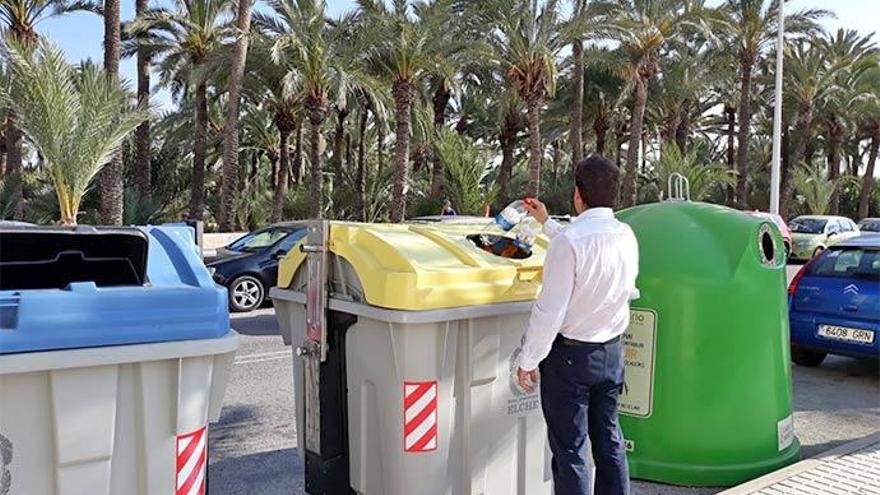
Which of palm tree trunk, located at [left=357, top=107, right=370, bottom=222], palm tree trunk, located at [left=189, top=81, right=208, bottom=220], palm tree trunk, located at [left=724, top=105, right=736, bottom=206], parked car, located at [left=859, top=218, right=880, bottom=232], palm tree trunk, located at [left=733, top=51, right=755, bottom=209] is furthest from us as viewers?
palm tree trunk, located at [left=724, top=105, right=736, bottom=206]

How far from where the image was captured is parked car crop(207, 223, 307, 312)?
10820 millimetres

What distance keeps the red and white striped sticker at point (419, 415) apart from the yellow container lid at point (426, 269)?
357 mm

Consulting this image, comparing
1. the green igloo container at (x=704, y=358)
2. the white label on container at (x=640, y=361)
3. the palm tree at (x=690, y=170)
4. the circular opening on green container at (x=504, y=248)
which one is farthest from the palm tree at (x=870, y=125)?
the circular opening on green container at (x=504, y=248)

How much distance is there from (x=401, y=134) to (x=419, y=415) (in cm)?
1823

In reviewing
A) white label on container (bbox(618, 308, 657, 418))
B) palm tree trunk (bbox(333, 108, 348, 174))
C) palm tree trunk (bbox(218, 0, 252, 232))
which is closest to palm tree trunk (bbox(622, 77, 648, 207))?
palm tree trunk (bbox(333, 108, 348, 174))

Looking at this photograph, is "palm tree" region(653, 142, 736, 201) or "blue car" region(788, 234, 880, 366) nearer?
"blue car" region(788, 234, 880, 366)

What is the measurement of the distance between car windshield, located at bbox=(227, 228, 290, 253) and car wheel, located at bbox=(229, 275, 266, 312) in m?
0.78

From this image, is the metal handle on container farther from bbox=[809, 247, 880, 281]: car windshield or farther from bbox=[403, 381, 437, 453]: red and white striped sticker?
bbox=[403, 381, 437, 453]: red and white striped sticker

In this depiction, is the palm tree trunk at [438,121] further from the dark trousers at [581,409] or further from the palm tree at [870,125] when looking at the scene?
the dark trousers at [581,409]

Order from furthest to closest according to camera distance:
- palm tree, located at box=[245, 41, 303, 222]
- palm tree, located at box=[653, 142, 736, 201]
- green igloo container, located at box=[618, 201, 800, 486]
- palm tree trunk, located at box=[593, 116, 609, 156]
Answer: palm tree trunk, located at box=[593, 116, 609, 156] → palm tree, located at box=[653, 142, 736, 201] → palm tree, located at box=[245, 41, 303, 222] → green igloo container, located at box=[618, 201, 800, 486]

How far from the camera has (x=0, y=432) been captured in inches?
86.1

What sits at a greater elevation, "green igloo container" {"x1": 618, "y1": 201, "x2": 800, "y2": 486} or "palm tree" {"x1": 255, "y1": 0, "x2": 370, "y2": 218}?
"palm tree" {"x1": 255, "y1": 0, "x2": 370, "y2": 218}

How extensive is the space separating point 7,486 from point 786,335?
4.06 metres

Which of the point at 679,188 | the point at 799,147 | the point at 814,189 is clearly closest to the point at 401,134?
the point at 679,188
